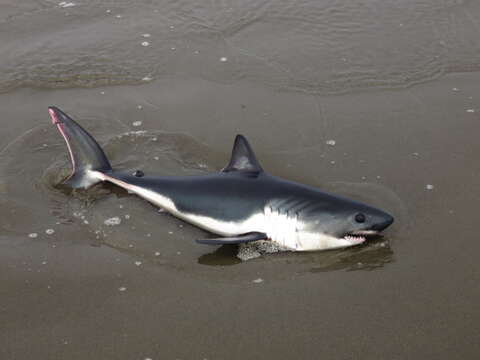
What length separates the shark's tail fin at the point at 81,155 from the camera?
5316mm

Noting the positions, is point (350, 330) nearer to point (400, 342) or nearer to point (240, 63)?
point (400, 342)

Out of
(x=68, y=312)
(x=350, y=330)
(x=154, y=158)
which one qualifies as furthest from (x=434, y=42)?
(x=68, y=312)

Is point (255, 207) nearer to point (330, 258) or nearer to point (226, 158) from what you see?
point (330, 258)

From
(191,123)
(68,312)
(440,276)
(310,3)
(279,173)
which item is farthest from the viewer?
(310,3)

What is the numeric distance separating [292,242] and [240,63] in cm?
346

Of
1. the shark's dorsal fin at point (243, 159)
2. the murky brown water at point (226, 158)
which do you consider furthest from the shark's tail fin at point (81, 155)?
the shark's dorsal fin at point (243, 159)

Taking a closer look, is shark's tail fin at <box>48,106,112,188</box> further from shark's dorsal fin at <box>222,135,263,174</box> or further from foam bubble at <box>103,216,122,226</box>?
shark's dorsal fin at <box>222,135,263,174</box>

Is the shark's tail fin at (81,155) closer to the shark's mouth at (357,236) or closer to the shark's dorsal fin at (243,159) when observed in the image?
the shark's dorsal fin at (243,159)

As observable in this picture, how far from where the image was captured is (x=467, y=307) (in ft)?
13.6

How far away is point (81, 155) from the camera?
539cm

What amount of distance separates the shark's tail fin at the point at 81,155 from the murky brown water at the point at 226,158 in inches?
5.8

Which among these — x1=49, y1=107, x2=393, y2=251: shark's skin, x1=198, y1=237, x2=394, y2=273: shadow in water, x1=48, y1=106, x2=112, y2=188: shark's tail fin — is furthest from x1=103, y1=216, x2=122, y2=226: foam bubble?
x1=198, y1=237, x2=394, y2=273: shadow in water

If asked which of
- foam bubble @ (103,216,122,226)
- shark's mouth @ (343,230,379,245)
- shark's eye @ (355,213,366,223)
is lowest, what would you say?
foam bubble @ (103,216,122,226)

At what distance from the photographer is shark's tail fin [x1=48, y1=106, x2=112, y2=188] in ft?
17.4
